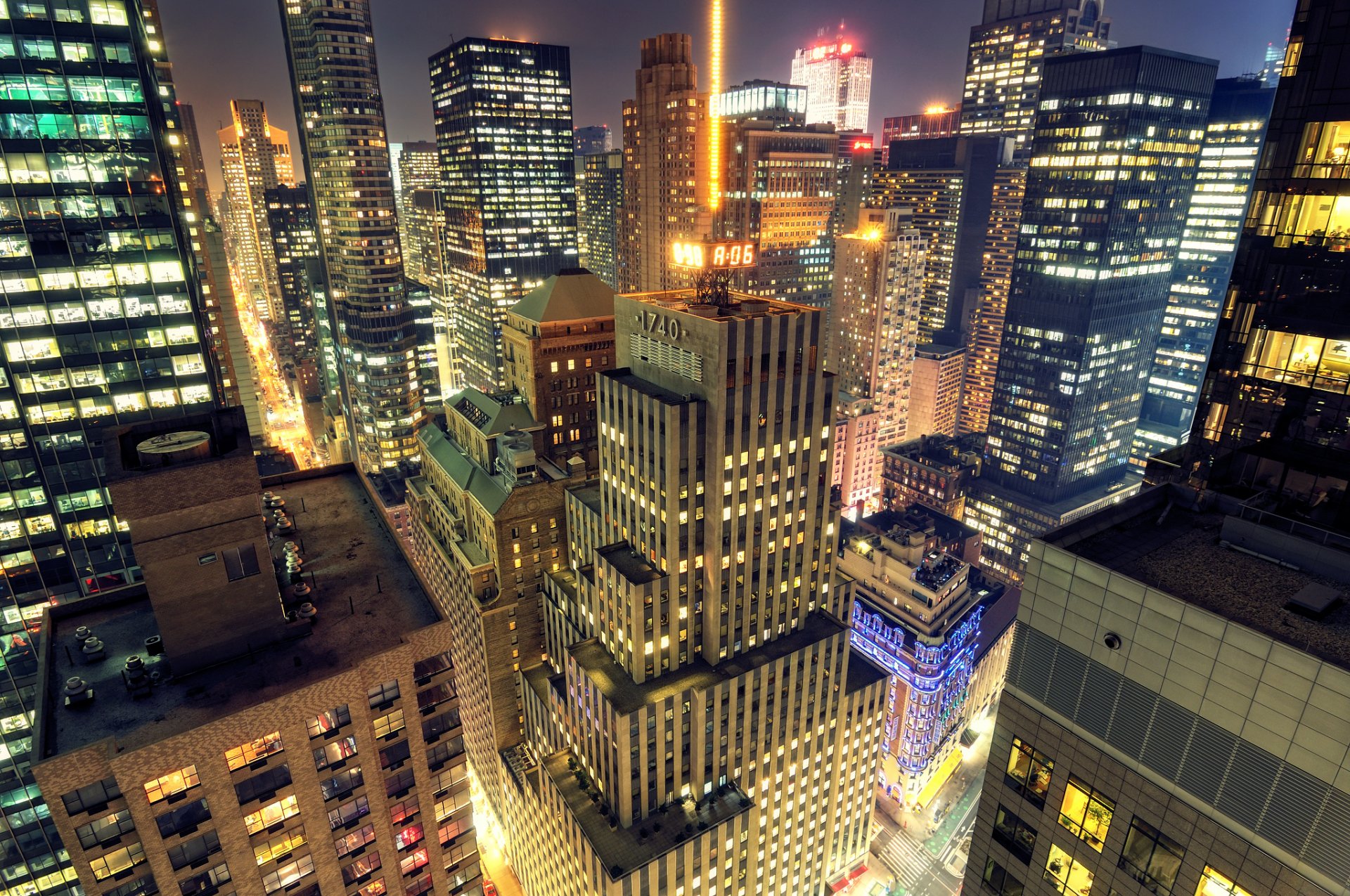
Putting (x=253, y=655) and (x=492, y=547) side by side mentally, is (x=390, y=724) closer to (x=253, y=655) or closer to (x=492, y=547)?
(x=253, y=655)

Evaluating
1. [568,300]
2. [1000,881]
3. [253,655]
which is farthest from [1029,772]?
[568,300]

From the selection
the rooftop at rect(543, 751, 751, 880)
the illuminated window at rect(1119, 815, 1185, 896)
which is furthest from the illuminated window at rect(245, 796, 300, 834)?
the rooftop at rect(543, 751, 751, 880)

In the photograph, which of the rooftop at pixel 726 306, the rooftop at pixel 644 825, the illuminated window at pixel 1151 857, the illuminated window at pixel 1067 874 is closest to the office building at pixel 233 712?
the illuminated window at pixel 1067 874

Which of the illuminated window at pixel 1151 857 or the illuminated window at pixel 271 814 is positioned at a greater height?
the illuminated window at pixel 1151 857

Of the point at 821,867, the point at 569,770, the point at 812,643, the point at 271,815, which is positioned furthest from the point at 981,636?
the point at 271,815

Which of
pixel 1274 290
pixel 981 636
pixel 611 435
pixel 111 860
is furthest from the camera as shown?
pixel 981 636

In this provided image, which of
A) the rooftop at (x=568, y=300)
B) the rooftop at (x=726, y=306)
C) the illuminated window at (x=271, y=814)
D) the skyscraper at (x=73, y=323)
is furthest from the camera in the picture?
the rooftop at (x=568, y=300)

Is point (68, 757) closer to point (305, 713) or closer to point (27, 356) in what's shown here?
point (305, 713)

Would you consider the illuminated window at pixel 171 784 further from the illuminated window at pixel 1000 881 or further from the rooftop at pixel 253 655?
the illuminated window at pixel 1000 881
